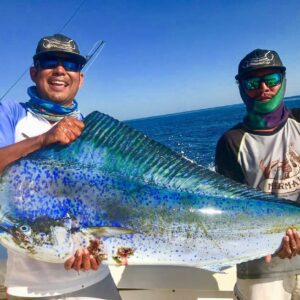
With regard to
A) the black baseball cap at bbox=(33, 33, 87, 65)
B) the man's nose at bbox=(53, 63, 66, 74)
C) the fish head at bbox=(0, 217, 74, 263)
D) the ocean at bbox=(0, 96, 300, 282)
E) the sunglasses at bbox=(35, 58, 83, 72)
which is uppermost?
the ocean at bbox=(0, 96, 300, 282)

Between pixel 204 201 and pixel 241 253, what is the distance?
385 mm

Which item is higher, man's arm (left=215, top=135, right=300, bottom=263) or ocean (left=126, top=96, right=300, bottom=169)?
ocean (left=126, top=96, right=300, bottom=169)

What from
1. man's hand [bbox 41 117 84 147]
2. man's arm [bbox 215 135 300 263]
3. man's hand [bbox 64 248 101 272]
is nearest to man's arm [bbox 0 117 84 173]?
man's hand [bbox 41 117 84 147]

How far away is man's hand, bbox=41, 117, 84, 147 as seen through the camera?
2.03 meters

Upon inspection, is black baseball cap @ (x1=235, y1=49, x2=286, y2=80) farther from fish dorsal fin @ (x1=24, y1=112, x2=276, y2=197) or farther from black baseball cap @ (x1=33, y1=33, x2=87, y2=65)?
black baseball cap @ (x1=33, y1=33, x2=87, y2=65)

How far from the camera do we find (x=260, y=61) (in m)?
2.66

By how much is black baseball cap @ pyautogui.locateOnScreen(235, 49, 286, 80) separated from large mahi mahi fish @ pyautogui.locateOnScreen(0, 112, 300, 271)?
0.98m

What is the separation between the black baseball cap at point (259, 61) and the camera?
264 cm

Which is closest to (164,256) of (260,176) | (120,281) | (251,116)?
(260,176)

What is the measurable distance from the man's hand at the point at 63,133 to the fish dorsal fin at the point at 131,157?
5 cm

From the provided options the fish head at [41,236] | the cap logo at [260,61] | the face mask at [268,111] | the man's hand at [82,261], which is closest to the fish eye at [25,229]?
the fish head at [41,236]

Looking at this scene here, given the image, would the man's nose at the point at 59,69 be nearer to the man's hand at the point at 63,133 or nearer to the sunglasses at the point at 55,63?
the sunglasses at the point at 55,63

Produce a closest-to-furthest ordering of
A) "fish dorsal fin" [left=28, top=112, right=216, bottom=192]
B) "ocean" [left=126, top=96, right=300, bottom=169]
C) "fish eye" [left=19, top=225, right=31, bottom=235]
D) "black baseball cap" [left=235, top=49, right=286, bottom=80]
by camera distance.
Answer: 1. "fish eye" [left=19, top=225, right=31, bottom=235]
2. "fish dorsal fin" [left=28, top=112, right=216, bottom=192]
3. "black baseball cap" [left=235, top=49, right=286, bottom=80]
4. "ocean" [left=126, top=96, right=300, bottom=169]

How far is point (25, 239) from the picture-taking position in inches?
78.5
